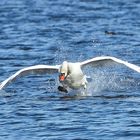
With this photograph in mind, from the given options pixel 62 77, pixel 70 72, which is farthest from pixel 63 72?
pixel 70 72

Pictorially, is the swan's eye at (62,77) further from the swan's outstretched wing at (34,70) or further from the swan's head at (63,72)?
the swan's outstretched wing at (34,70)

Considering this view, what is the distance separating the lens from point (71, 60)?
28.3 m

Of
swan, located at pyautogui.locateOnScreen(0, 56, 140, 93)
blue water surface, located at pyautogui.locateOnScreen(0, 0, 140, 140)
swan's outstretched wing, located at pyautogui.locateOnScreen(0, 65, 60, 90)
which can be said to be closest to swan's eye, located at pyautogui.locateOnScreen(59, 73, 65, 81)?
swan, located at pyautogui.locateOnScreen(0, 56, 140, 93)

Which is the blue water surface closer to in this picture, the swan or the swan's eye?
the swan

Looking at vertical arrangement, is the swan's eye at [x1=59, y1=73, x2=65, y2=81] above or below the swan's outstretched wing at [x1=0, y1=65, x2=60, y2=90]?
below

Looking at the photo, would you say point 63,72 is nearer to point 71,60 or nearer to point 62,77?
point 62,77

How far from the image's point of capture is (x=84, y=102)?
2158cm

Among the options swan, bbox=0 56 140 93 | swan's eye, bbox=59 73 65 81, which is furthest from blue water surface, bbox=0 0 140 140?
swan's eye, bbox=59 73 65 81

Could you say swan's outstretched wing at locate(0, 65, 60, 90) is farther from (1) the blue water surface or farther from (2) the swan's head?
(2) the swan's head

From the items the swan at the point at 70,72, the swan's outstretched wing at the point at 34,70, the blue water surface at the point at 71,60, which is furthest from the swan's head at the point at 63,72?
the swan's outstretched wing at the point at 34,70

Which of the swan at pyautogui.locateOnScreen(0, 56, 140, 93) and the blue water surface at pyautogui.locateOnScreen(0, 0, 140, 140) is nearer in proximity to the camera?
the blue water surface at pyautogui.locateOnScreen(0, 0, 140, 140)

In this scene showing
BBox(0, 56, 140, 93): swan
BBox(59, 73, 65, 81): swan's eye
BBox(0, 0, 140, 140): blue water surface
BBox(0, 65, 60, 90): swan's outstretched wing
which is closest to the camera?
BBox(0, 0, 140, 140): blue water surface

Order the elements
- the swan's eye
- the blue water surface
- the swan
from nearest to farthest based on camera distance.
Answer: the blue water surface < the swan's eye < the swan

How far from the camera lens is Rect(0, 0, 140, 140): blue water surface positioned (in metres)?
18.8
